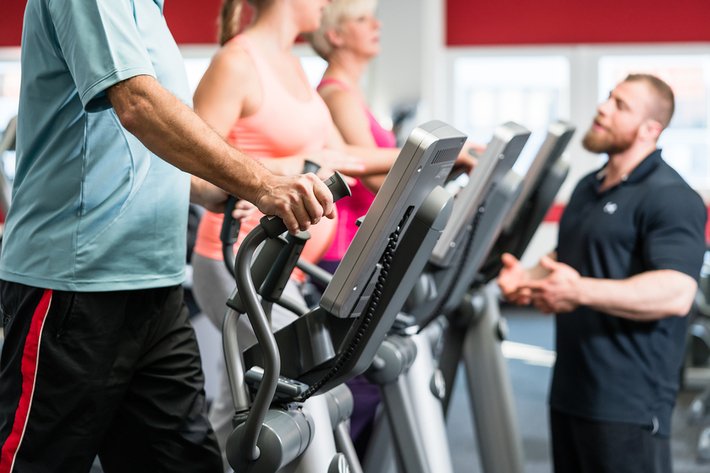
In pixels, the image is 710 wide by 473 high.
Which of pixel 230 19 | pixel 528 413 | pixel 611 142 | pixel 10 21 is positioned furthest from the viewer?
pixel 10 21

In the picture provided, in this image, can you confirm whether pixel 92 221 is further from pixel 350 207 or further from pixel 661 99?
pixel 661 99

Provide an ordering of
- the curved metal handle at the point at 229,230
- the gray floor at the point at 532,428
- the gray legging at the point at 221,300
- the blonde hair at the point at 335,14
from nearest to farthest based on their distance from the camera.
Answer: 1. the curved metal handle at the point at 229,230
2. the gray legging at the point at 221,300
3. the blonde hair at the point at 335,14
4. the gray floor at the point at 532,428

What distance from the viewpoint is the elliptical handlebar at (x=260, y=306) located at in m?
0.93

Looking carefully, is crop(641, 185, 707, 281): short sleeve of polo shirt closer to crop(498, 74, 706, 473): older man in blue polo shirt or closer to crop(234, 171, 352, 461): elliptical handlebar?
crop(498, 74, 706, 473): older man in blue polo shirt

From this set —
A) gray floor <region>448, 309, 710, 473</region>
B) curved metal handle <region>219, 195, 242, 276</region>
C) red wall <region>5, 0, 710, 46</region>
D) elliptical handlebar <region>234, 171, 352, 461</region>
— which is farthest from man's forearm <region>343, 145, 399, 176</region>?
red wall <region>5, 0, 710, 46</region>

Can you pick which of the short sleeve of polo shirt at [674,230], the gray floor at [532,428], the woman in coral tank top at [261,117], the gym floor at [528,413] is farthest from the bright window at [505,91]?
the woman in coral tank top at [261,117]

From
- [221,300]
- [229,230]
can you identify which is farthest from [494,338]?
[229,230]

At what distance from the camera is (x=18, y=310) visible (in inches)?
42.7

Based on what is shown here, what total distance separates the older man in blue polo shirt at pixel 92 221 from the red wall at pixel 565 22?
5777mm

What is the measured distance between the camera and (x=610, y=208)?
197cm

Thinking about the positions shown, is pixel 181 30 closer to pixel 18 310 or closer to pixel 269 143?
pixel 269 143

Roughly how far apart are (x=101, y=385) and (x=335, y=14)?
1524 mm

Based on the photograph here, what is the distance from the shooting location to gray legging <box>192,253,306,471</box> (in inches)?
55.8

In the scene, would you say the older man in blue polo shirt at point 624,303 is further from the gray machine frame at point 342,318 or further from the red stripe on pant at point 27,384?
the red stripe on pant at point 27,384
